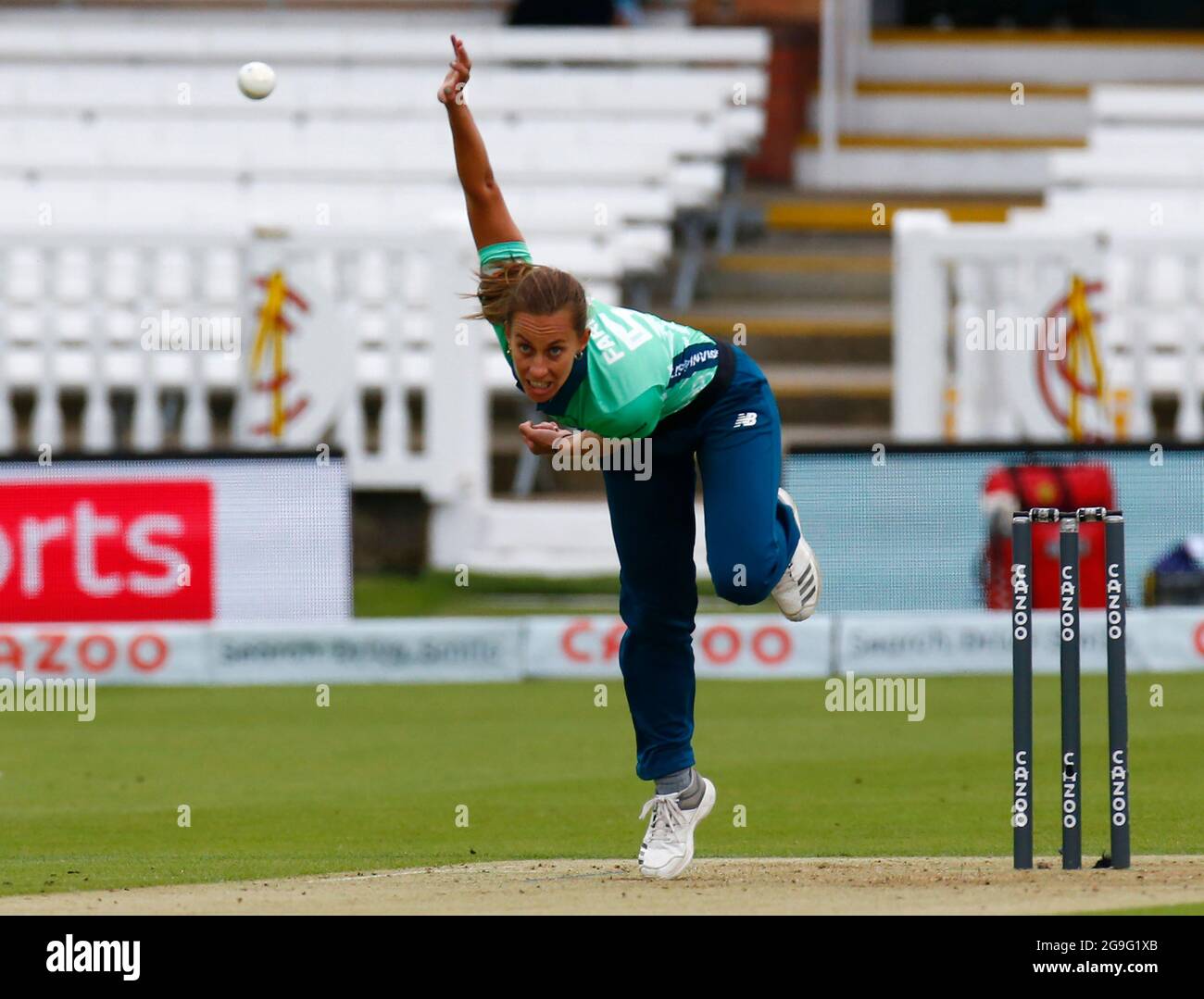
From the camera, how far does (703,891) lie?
20.6 feet

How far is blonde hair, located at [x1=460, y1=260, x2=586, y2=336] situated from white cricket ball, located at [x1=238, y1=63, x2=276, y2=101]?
11.8ft

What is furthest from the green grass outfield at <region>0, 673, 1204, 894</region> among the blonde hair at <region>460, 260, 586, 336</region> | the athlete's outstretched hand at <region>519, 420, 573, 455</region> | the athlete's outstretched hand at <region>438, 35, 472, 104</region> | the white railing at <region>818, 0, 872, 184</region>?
the white railing at <region>818, 0, 872, 184</region>

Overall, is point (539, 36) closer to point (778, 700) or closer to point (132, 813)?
point (778, 700)

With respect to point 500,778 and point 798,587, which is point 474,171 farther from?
point 500,778

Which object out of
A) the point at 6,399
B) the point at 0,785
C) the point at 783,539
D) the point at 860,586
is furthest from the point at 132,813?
the point at 6,399

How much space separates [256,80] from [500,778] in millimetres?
3073

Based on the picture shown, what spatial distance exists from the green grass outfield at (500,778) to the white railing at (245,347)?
3536mm

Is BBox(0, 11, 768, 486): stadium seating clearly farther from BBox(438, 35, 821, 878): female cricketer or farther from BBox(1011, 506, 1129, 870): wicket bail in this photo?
BBox(1011, 506, 1129, 870): wicket bail

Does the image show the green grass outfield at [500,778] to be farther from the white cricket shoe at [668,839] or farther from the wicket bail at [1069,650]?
the wicket bail at [1069,650]

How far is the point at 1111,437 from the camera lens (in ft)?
49.4

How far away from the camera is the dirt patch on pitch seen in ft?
19.3

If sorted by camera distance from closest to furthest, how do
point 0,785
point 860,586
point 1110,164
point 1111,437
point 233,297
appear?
1. point 0,785
2. point 860,586
3. point 1111,437
4. point 233,297
5. point 1110,164

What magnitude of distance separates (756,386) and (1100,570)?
716cm

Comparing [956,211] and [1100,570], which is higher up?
[956,211]
